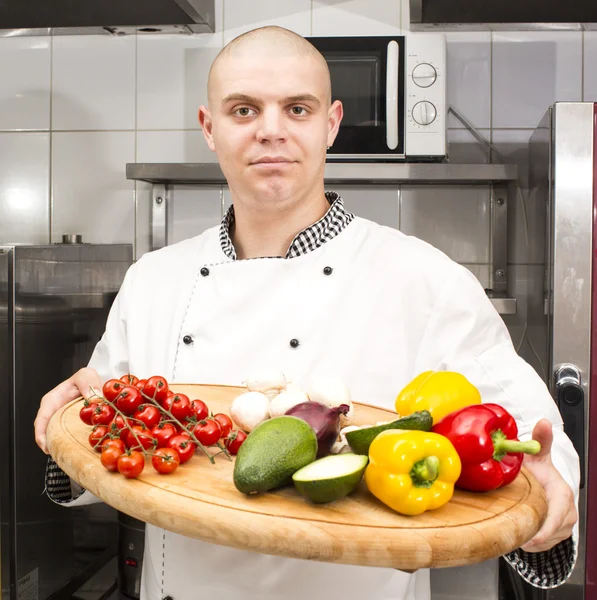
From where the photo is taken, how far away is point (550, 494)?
0.76 m

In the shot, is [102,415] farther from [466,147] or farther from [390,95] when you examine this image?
[466,147]

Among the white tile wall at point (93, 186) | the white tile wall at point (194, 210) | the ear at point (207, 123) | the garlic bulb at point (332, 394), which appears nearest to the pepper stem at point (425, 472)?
the garlic bulb at point (332, 394)

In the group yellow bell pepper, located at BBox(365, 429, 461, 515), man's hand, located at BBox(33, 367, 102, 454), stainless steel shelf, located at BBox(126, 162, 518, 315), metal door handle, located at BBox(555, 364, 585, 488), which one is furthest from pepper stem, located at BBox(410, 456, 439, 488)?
stainless steel shelf, located at BBox(126, 162, 518, 315)

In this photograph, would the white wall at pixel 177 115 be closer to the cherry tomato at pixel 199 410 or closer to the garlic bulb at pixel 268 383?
the garlic bulb at pixel 268 383

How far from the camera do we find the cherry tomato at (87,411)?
91 centimetres

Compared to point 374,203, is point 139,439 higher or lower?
lower

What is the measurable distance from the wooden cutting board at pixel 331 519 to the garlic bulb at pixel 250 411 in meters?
0.14

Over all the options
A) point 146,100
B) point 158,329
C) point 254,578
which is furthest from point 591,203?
point 146,100

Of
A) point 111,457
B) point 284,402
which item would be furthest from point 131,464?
point 284,402

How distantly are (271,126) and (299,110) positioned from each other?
0.23 ft

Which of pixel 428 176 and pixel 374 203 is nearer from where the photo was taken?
pixel 428 176

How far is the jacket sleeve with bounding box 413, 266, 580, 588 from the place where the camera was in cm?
93

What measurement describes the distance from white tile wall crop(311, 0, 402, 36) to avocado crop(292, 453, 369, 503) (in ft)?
6.30

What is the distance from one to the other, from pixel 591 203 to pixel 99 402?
128 cm
